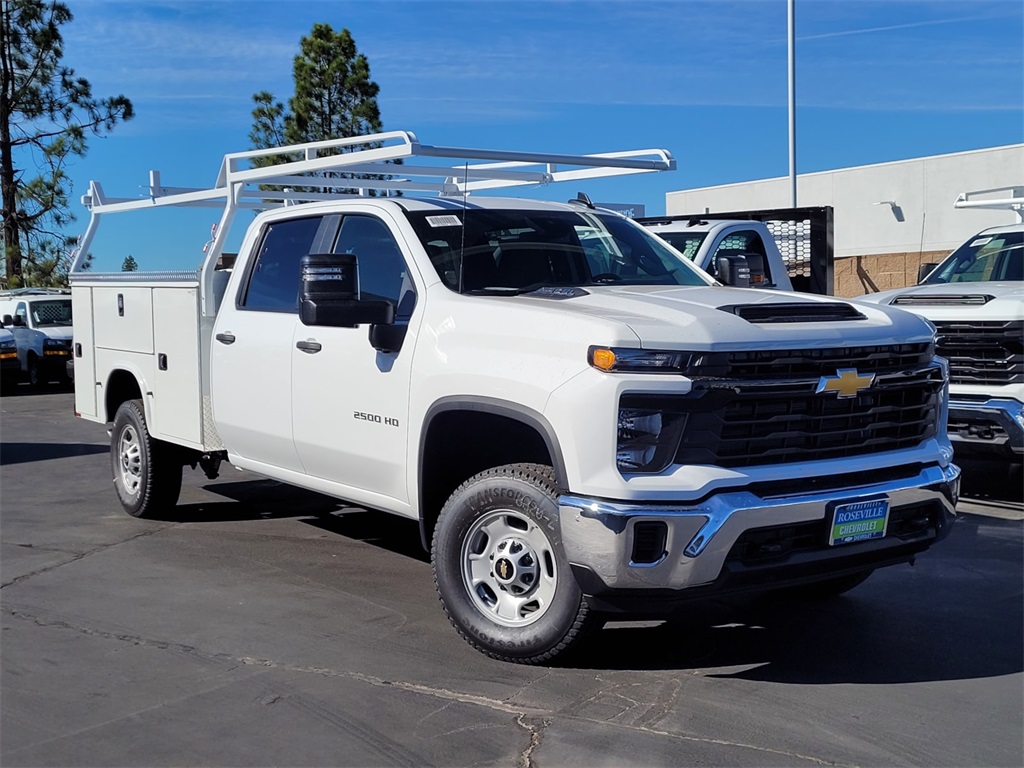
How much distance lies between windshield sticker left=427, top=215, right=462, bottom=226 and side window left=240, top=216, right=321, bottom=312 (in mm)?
886

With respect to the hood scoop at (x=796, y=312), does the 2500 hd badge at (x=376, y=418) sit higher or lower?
lower

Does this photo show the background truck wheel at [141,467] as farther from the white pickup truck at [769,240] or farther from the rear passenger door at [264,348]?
the white pickup truck at [769,240]

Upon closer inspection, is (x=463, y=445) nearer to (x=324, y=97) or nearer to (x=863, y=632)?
(x=863, y=632)

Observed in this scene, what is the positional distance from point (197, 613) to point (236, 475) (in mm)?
4514

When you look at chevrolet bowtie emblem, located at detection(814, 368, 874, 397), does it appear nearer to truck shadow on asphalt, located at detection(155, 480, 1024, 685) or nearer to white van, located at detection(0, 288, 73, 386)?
truck shadow on asphalt, located at detection(155, 480, 1024, 685)

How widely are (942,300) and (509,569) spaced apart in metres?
5.13

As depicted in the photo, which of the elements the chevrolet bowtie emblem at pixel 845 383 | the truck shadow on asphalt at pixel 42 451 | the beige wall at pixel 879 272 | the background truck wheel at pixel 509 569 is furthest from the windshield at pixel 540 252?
the beige wall at pixel 879 272

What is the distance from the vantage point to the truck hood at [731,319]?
4414mm

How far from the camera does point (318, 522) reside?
26.6ft

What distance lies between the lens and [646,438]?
4348 mm

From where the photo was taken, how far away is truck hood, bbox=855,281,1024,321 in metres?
8.19

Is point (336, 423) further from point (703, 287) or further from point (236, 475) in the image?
point (236, 475)

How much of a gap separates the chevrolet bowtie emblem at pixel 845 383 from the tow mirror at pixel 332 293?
83.8 inches

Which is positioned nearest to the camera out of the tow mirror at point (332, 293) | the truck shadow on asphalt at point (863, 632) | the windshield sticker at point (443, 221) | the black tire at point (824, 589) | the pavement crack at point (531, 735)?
the pavement crack at point (531, 735)
